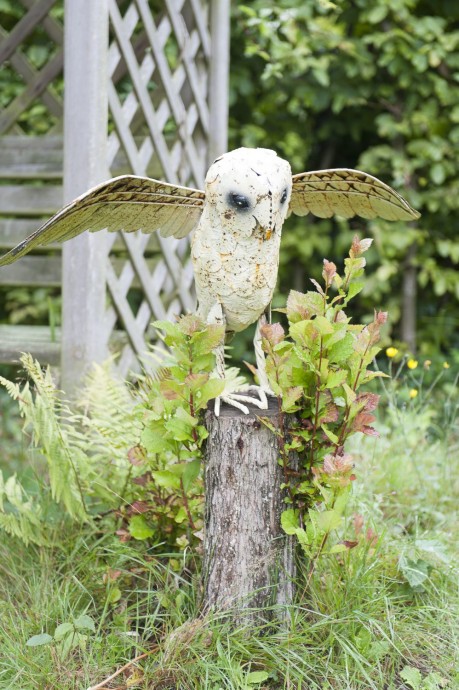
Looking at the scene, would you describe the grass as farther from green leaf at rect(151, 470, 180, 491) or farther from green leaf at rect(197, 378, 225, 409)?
green leaf at rect(197, 378, 225, 409)

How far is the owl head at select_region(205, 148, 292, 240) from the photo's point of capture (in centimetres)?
185

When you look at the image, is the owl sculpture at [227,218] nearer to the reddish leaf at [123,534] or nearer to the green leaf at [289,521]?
the green leaf at [289,521]

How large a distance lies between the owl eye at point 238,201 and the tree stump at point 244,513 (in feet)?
1.78

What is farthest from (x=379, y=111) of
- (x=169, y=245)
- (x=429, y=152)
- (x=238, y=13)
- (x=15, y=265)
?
(x=15, y=265)

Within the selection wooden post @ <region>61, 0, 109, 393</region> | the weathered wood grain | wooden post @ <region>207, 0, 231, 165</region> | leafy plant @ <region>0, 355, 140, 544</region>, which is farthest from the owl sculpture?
wooden post @ <region>207, 0, 231, 165</region>

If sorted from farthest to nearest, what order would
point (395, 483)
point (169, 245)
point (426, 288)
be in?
point (426, 288), point (169, 245), point (395, 483)

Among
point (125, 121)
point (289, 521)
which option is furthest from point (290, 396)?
point (125, 121)

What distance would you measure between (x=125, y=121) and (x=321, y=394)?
1731 mm

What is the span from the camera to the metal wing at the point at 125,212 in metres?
1.76

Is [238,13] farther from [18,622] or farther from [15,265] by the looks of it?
[18,622]

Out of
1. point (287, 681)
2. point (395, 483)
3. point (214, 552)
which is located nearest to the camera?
point (287, 681)

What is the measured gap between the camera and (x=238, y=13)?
4.77m

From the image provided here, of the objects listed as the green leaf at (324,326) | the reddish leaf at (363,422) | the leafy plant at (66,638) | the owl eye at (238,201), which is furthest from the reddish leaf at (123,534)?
the owl eye at (238,201)

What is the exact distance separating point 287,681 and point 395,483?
48.7 inches
